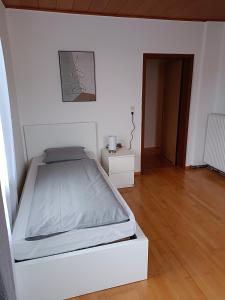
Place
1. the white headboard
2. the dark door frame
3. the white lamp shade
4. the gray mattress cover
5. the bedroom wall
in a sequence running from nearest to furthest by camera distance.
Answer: the gray mattress cover → the bedroom wall → the white headboard → the white lamp shade → the dark door frame

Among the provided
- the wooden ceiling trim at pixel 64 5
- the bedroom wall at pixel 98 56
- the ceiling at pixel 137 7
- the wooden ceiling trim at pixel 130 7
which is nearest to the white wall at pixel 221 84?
the bedroom wall at pixel 98 56

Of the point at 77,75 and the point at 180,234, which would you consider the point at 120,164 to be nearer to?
the point at 180,234

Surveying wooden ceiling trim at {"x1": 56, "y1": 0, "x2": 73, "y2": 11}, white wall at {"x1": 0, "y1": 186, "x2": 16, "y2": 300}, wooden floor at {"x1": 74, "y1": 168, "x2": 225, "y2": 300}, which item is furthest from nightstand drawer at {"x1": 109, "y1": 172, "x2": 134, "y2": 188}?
wooden ceiling trim at {"x1": 56, "y1": 0, "x2": 73, "y2": 11}

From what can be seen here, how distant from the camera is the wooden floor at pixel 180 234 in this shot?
5.12 feet

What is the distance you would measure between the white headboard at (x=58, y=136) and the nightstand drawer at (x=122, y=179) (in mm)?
552

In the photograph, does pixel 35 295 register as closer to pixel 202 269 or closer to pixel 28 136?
pixel 202 269

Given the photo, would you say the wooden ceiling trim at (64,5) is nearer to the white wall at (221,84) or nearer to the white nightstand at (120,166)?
the white nightstand at (120,166)

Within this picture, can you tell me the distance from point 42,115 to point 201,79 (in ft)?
8.18

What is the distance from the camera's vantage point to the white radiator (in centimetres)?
331

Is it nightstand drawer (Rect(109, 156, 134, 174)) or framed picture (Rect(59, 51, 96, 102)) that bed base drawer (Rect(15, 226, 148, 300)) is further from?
framed picture (Rect(59, 51, 96, 102))

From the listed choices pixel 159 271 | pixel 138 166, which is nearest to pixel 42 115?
pixel 138 166

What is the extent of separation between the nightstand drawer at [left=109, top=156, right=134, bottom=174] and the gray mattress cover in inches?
25.2

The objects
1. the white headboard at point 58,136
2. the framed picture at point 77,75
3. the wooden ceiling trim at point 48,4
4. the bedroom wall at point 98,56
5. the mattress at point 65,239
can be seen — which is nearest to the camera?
the mattress at point 65,239

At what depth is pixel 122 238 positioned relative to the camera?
1.55 m
